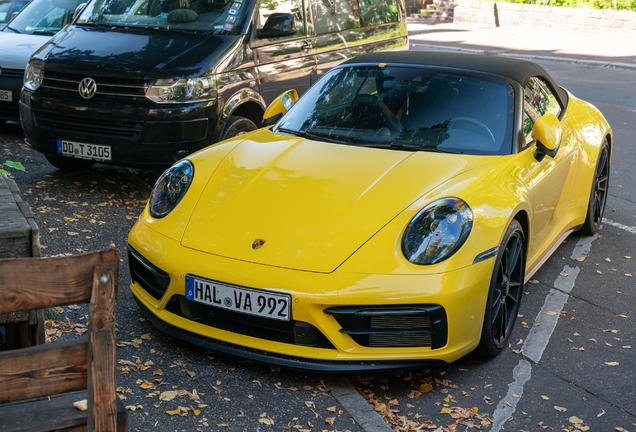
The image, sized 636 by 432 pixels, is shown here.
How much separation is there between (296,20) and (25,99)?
265 cm

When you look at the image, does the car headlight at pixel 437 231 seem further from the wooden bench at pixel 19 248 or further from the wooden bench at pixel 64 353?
the wooden bench at pixel 64 353

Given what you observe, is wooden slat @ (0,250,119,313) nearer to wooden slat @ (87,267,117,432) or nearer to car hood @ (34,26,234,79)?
wooden slat @ (87,267,117,432)

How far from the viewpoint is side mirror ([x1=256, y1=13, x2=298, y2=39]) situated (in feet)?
21.0

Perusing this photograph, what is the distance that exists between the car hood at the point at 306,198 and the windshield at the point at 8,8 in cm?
746

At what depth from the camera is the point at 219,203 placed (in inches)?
148

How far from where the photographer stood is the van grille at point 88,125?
19.0 ft

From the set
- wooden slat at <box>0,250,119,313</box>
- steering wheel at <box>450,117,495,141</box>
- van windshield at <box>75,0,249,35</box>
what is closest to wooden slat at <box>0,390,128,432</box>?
wooden slat at <box>0,250,119,313</box>

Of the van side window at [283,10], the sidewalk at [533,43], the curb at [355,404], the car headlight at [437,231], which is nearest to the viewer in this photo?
the curb at [355,404]

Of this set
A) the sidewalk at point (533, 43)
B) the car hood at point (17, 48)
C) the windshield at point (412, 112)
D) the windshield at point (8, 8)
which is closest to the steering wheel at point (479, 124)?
the windshield at point (412, 112)

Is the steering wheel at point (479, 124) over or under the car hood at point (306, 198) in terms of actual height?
over

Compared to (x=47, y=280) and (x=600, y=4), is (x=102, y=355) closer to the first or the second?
(x=47, y=280)

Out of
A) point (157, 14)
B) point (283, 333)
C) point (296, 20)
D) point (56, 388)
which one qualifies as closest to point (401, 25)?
point (296, 20)

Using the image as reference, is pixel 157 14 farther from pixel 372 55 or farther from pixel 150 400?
pixel 150 400

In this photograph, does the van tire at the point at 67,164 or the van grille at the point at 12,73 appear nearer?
the van tire at the point at 67,164
